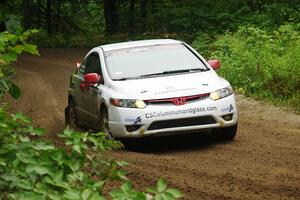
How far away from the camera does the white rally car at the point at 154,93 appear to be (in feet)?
36.3

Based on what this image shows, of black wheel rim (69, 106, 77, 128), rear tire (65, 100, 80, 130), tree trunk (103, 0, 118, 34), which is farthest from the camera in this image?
tree trunk (103, 0, 118, 34)

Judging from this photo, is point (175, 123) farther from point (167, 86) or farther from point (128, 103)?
point (128, 103)

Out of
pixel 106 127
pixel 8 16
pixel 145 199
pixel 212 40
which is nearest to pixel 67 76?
pixel 212 40

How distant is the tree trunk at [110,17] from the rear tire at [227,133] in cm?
2640

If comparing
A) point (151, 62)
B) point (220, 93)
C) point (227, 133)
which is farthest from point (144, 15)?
point (220, 93)

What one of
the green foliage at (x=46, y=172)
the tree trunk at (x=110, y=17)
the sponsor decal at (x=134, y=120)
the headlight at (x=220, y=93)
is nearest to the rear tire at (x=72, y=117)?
the sponsor decal at (x=134, y=120)

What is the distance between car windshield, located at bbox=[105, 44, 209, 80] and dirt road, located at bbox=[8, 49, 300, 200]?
1.13 meters

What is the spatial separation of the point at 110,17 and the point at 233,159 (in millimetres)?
28787

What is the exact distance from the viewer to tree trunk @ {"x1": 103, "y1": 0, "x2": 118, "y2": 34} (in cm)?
3812

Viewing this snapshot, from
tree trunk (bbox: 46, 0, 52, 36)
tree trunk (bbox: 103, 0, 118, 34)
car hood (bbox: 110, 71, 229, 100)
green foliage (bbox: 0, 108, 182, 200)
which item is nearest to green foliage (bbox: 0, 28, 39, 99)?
green foliage (bbox: 0, 108, 182, 200)

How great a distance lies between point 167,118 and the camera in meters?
11.0

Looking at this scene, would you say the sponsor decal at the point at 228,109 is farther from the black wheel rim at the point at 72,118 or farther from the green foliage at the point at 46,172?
the green foliage at the point at 46,172

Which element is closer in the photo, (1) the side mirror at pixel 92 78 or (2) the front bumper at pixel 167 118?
(2) the front bumper at pixel 167 118

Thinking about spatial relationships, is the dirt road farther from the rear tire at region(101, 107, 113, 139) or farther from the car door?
the car door
